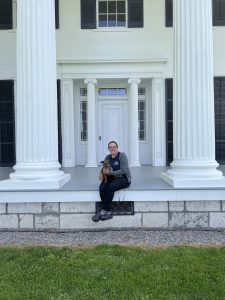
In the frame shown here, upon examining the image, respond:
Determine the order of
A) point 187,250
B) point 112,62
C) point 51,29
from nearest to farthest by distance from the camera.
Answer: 1. point 187,250
2. point 51,29
3. point 112,62

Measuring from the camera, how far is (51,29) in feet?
24.8

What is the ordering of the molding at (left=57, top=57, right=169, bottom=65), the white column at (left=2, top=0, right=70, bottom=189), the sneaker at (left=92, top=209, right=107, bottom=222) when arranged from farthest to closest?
the molding at (left=57, top=57, right=169, bottom=65)
the white column at (left=2, top=0, right=70, bottom=189)
the sneaker at (left=92, top=209, right=107, bottom=222)

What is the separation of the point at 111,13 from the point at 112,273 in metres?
10.2

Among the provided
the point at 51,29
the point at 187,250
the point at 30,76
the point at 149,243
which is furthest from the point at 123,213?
the point at 51,29

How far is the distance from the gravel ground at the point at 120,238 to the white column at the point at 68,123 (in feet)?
20.5

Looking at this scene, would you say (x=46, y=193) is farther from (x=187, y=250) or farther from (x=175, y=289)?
(x=175, y=289)

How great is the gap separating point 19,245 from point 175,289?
2707 millimetres

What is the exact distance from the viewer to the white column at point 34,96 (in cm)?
731

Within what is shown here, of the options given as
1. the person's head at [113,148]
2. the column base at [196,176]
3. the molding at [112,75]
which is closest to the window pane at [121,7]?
the molding at [112,75]

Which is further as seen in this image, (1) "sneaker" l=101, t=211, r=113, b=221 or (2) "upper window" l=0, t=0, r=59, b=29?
(2) "upper window" l=0, t=0, r=59, b=29

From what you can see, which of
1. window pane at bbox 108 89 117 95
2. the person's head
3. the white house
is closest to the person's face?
the person's head

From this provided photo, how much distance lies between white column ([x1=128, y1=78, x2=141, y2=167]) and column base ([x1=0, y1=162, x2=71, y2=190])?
5563 mm

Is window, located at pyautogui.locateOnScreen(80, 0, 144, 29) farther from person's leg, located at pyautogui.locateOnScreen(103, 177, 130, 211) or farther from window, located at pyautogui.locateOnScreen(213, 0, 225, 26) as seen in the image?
person's leg, located at pyautogui.locateOnScreen(103, 177, 130, 211)

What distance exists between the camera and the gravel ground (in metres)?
6.31
